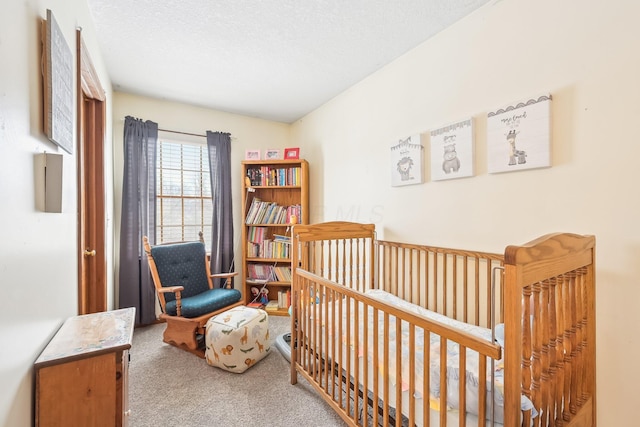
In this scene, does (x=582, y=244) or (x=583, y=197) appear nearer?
(x=582, y=244)

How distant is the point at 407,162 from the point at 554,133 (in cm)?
89

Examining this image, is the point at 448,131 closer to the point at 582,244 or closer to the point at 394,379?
the point at 582,244

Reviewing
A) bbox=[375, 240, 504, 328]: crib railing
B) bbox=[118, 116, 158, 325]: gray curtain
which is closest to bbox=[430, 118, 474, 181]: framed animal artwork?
bbox=[375, 240, 504, 328]: crib railing

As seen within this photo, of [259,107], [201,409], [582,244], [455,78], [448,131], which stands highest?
[259,107]

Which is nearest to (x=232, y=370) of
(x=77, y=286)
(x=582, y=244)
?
(x=77, y=286)

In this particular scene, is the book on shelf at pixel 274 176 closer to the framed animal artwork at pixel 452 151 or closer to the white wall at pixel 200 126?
the white wall at pixel 200 126

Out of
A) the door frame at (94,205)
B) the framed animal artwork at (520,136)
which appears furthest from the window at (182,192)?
the framed animal artwork at (520,136)

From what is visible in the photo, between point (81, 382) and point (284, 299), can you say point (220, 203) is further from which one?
point (81, 382)

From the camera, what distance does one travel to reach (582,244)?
3.33 ft

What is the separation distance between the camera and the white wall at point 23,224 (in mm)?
697

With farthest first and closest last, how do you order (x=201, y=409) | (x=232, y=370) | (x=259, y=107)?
(x=259, y=107) → (x=232, y=370) → (x=201, y=409)

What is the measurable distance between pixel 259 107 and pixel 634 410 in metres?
3.57

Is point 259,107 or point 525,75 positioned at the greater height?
point 259,107

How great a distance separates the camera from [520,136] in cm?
146
